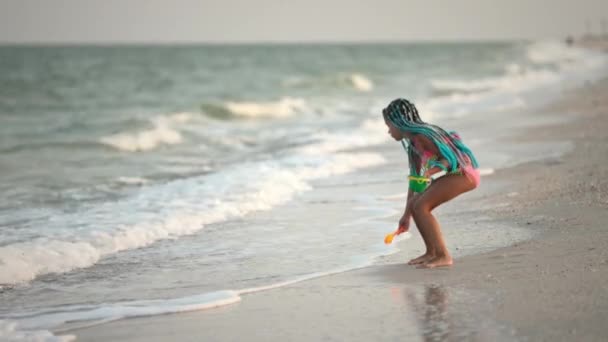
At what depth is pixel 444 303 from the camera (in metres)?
5.14

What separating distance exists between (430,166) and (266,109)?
69.3 ft

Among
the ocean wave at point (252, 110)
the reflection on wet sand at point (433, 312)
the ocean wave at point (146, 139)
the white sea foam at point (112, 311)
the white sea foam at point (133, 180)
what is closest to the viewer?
the reflection on wet sand at point (433, 312)

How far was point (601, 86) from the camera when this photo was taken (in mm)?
24641

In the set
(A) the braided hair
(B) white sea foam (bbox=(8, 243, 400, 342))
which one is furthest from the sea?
(A) the braided hair

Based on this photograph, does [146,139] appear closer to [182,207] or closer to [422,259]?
[182,207]

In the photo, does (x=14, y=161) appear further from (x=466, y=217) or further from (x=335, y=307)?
(x=335, y=307)

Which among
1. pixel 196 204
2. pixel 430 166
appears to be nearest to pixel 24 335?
pixel 430 166

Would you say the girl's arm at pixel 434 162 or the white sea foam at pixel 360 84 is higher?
the white sea foam at pixel 360 84

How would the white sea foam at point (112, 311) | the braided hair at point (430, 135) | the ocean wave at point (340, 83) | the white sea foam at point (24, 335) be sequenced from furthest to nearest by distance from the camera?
the ocean wave at point (340, 83) → the braided hair at point (430, 135) → the white sea foam at point (112, 311) → the white sea foam at point (24, 335)

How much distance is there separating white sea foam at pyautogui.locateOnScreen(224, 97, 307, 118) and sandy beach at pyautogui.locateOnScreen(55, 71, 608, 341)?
19.1 meters

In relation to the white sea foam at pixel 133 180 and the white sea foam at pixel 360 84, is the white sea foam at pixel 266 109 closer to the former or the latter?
the white sea foam at pixel 360 84

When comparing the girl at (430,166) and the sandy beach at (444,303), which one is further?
the girl at (430,166)

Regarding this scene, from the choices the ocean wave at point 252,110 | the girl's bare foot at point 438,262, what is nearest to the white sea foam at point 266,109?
the ocean wave at point 252,110

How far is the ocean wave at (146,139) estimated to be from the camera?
57.5ft
